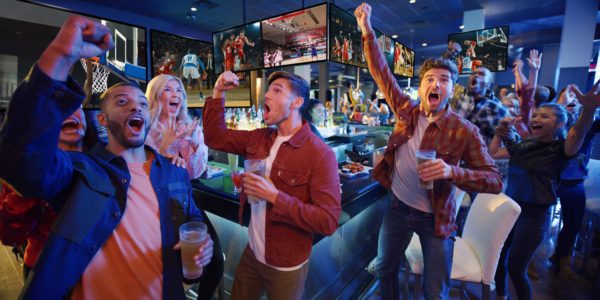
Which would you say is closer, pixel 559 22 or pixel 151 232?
pixel 151 232

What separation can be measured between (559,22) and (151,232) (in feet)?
38.3

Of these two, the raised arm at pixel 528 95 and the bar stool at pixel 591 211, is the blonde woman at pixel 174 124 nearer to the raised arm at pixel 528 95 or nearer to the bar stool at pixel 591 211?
the raised arm at pixel 528 95

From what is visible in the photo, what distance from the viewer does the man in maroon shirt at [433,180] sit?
1699 millimetres

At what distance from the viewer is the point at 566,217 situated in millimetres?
3141

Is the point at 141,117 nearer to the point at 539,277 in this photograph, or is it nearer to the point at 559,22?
the point at 539,277

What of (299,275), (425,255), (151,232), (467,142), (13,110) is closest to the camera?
(13,110)

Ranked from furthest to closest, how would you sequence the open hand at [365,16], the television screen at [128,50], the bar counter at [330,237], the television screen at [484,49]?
the television screen at [484,49] → the television screen at [128,50] → the bar counter at [330,237] → the open hand at [365,16]

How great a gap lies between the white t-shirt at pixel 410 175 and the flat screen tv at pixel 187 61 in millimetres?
3087

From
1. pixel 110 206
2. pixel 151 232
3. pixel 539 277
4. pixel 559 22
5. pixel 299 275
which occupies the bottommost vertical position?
pixel 539 277

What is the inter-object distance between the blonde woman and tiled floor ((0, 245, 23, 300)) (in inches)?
85.6

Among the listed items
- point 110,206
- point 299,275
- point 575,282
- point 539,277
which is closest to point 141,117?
point 110,206

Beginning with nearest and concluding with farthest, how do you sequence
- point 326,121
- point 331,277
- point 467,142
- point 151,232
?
point 151,232 → point 467,142 → point 331,277 → point 326,121

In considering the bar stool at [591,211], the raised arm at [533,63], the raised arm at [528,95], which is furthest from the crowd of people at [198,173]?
the bar stool at [591,211]

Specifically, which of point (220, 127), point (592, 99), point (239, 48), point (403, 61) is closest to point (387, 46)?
point (403, 61)
